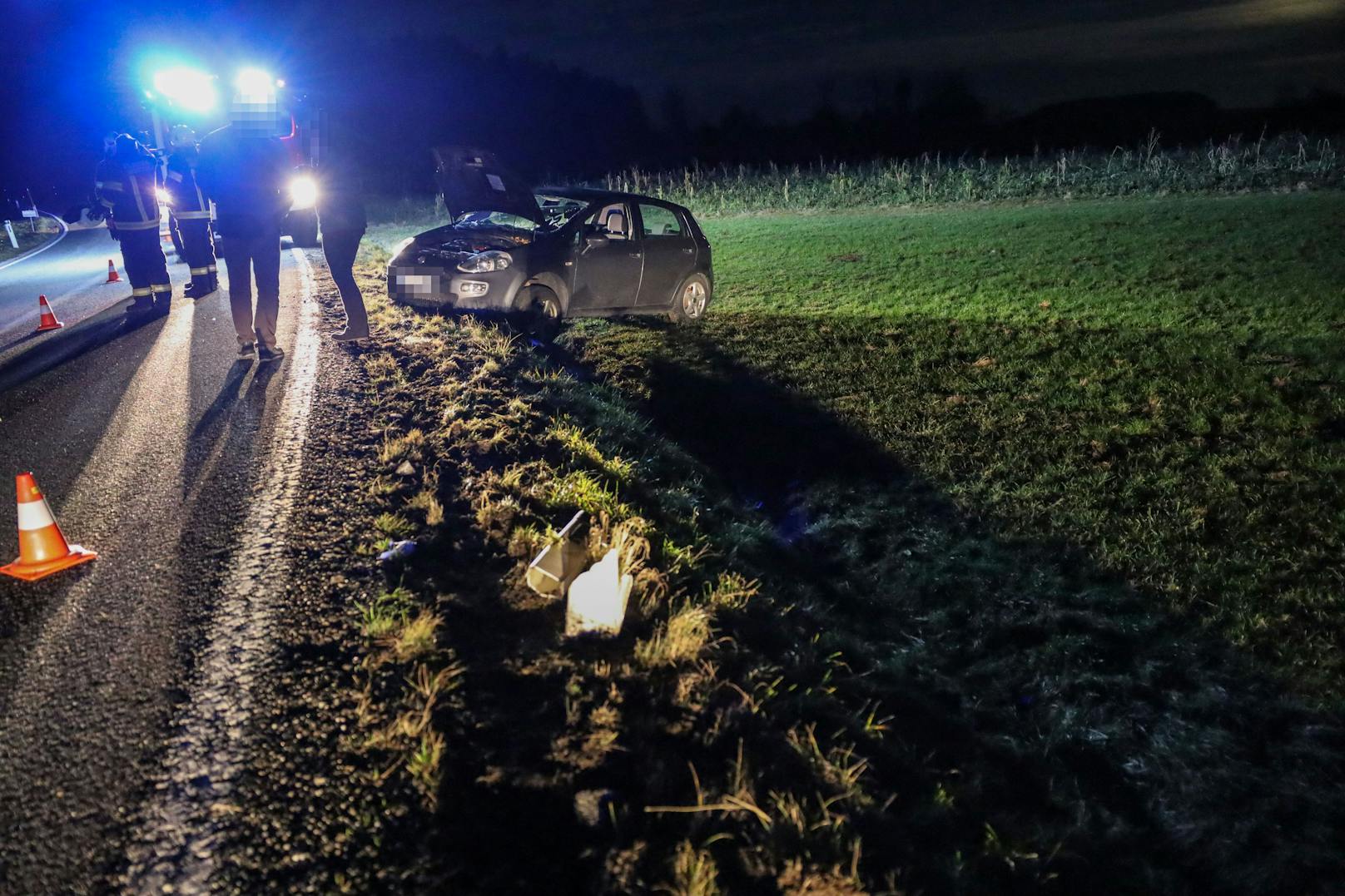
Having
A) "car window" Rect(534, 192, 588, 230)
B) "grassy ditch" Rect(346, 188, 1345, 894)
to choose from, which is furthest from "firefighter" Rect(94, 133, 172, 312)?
"grassy ditch" Rect(346, 188, 1345, 894)

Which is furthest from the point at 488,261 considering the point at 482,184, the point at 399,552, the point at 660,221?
the point at 399,552

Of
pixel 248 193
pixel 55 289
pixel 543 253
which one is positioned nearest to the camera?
pixel 248 193

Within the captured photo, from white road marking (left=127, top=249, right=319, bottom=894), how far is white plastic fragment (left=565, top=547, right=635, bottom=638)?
3.96 feet

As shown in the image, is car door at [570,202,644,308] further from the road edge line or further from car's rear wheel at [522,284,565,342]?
the road edge line

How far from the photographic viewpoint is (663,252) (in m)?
9.90

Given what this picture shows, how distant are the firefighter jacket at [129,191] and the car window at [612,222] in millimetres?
4605

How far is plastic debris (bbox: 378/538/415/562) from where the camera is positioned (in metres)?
3.74

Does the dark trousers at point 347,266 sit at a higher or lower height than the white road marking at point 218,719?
higher

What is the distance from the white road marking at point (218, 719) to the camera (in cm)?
221

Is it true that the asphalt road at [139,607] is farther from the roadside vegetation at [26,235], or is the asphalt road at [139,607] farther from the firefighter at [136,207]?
the roadside vegetation at [26,235]

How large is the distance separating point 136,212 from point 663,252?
585cm

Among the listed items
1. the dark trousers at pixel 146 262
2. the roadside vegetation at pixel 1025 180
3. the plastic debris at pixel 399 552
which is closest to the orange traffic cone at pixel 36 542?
the plastic debris at pixel 399 552

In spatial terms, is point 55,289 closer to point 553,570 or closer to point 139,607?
point 139,607

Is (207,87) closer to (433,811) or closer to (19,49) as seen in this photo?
(433,811)
